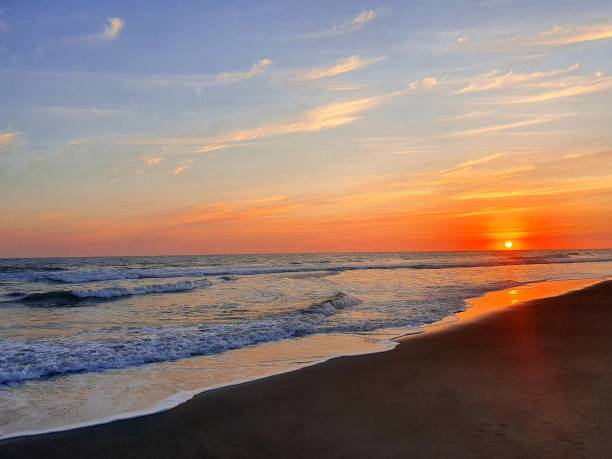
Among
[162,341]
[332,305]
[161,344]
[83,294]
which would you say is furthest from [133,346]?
[83,294]

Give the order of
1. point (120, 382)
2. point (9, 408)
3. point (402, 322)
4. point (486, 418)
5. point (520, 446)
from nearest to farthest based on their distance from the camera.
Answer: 1. point (520, 446)
2. point (486, 418)
3. point (9, 408)
4. point (120, 382)
5. point (402, 322)

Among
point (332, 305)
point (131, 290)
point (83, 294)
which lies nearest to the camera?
point (332, 305)

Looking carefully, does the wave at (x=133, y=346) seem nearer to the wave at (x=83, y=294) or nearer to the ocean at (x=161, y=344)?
the ocean at (x=161, y=344)

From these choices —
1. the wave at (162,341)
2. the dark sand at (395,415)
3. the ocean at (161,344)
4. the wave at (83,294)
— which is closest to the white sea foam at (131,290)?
the wave at (83,294)

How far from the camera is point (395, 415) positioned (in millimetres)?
5793

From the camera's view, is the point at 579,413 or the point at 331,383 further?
the point at 331,383

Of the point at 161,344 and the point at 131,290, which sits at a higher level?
the point at 161,344

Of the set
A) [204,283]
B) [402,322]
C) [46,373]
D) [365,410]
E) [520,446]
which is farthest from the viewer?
[204,283]

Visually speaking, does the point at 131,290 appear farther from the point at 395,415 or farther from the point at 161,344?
the point at 395,415

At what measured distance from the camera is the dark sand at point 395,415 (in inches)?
192

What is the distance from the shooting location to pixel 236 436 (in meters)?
5.32

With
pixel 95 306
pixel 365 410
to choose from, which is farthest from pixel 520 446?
pixel 95 306

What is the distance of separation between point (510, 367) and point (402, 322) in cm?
560

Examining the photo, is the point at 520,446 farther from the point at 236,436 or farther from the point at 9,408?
the point at 9,408
